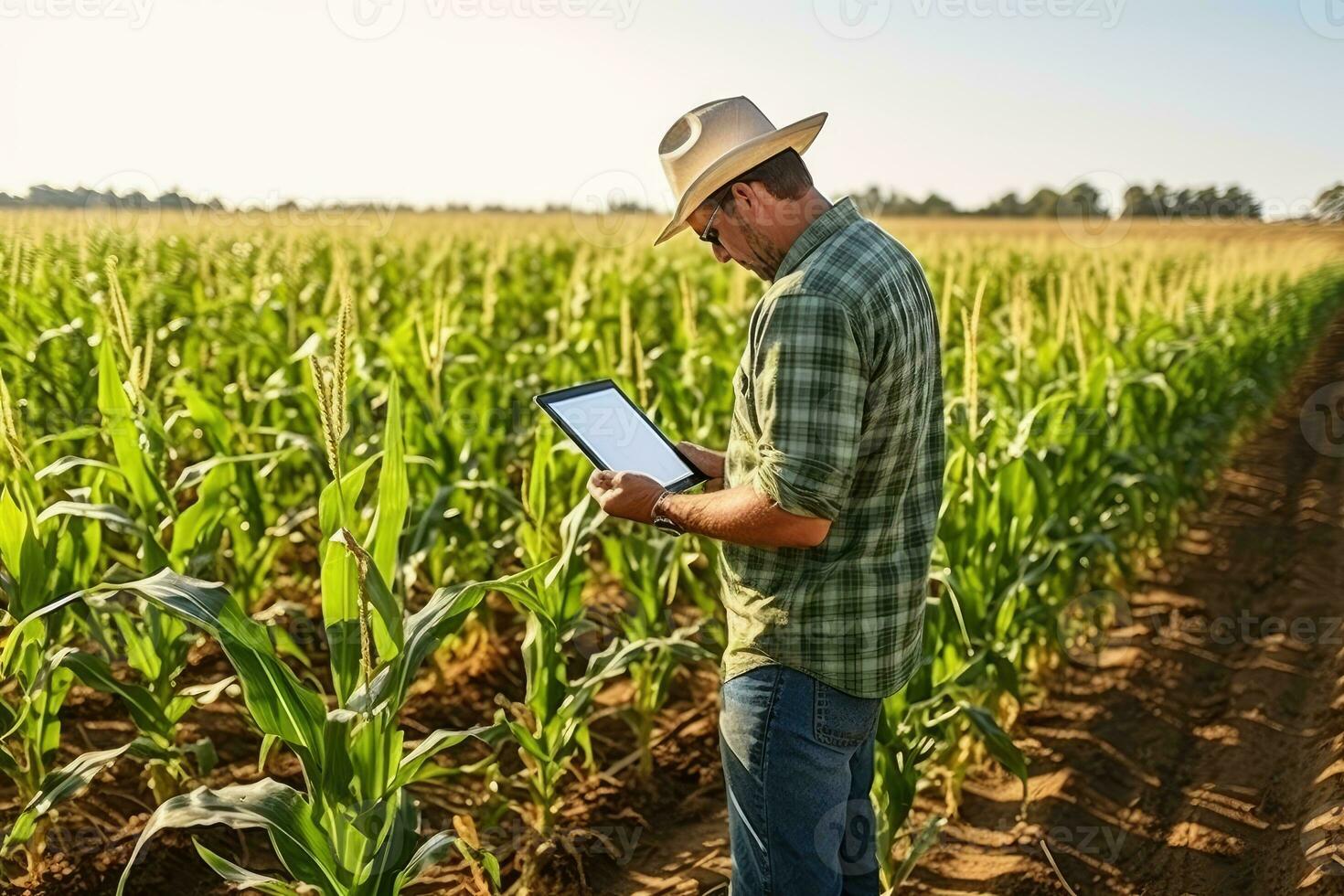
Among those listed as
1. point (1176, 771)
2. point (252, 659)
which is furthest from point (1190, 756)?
point (252, 659)

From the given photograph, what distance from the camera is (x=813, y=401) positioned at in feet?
5.73

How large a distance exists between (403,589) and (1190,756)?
9.92 feet

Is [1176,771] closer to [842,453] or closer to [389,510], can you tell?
[842,453]

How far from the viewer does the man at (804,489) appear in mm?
1764

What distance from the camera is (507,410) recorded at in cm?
527

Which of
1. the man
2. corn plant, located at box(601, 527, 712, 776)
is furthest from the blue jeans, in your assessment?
corn plant, located at box(601, 527, 712, 776)

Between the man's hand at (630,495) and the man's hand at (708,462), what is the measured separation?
0.98ft

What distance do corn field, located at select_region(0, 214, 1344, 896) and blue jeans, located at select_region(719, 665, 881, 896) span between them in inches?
23.4

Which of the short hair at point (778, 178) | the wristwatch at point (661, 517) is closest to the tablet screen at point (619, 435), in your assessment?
Result: the wristwatch at point (661, 517)

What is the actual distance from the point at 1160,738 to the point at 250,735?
137 inches

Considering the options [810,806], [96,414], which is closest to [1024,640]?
[810,806]

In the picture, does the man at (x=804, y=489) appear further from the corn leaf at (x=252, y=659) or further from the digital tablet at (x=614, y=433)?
the corn leaf at (x=252, y=659)

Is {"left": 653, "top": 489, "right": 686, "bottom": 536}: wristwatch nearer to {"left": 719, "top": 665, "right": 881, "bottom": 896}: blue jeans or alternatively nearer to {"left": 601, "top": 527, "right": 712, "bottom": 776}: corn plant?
{"left": 719, "top": 665, "right": 881, "bottom": 896}: blue jeans

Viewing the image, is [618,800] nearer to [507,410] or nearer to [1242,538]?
[507,410]
